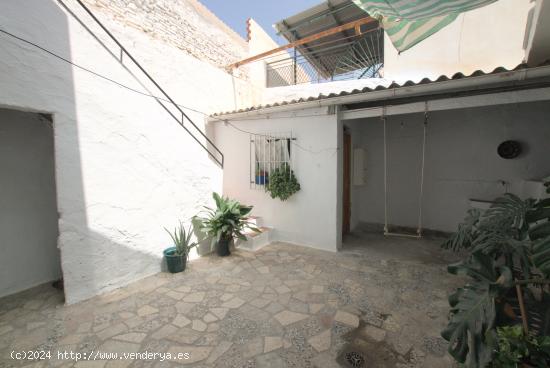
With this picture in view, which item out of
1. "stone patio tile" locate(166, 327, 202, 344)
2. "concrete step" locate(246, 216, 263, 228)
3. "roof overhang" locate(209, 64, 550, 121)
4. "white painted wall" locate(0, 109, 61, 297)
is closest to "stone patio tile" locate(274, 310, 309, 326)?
"stone patio tile" locate(166, 327, 202, 344)

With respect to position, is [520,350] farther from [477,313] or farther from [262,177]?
[262,177]

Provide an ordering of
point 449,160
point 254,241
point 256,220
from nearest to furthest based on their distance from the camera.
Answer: point 254,241 < point 256,220 < point 449,160

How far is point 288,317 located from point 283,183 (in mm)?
2628

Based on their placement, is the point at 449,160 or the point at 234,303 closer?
the point at 234,303

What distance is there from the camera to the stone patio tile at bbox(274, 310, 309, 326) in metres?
2.65

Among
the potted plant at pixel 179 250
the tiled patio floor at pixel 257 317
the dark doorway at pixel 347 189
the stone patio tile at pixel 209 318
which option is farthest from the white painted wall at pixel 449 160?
the stone patio tile at pixel 209 318

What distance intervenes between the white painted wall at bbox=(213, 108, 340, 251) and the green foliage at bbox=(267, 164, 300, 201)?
144 mm

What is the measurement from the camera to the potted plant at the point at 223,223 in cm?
448

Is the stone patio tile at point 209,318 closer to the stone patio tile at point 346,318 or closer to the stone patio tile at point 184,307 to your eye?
the stone patio tile at point 184,307

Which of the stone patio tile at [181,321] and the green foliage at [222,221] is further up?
the green foliage at [222,221]

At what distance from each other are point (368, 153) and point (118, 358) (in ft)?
20.8

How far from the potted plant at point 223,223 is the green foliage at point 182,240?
26cm

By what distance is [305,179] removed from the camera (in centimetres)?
483

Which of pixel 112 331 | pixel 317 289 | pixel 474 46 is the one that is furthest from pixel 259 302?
pixel 474 46
